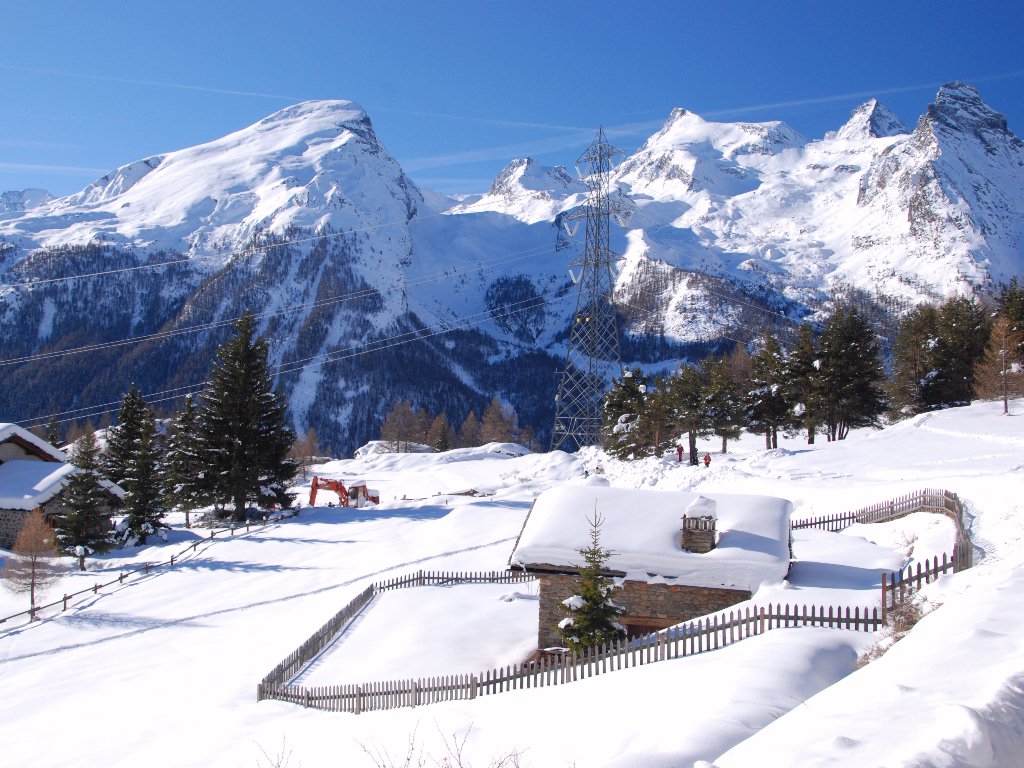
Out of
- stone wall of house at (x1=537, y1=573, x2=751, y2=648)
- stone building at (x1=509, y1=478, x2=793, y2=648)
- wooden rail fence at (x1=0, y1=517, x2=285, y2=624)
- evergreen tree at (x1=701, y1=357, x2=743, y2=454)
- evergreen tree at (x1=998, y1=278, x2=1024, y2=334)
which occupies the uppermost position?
evergreen tree at (x1=998, y1=278, x2=1024, y2=334)

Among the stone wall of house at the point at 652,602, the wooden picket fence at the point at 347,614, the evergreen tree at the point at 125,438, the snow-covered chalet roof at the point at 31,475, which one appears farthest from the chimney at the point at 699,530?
the evergreen tree at the point at 125,438

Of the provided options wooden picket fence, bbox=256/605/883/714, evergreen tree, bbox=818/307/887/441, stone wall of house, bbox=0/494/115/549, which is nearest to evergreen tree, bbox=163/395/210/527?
stone wall of house, bbox=0/494/115/549

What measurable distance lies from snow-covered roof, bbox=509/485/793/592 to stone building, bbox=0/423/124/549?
93.0 feet

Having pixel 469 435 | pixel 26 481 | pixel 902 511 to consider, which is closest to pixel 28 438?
pixel 26 481

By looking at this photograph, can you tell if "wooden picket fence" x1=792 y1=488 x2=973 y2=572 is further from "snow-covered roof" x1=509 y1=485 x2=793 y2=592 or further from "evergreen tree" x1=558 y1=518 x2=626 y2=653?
"evergreen tree" x1=558 y1=518 x2=626 y2=653

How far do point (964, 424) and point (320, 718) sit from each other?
4154 cm

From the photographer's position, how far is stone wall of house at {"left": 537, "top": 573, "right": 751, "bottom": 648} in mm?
17562

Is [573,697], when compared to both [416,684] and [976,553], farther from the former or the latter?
[976,553]

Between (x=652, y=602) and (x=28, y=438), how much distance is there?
131 ft

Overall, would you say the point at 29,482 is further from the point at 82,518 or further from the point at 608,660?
the point at 608,660

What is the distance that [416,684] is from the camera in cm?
1376

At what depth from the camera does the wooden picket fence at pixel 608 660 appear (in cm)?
1309

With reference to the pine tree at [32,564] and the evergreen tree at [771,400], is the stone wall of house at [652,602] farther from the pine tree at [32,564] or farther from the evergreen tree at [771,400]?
the evergreen tree at [771,400]

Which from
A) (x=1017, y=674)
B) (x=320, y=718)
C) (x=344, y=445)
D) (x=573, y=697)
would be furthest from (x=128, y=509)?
(x=344, y=445)
